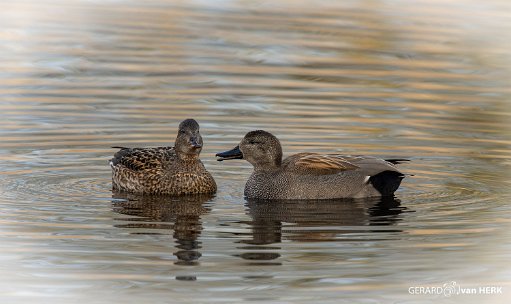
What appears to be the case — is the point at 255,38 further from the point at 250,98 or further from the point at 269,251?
the point at 269,251

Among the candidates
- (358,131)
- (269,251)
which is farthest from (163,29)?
(269,251)

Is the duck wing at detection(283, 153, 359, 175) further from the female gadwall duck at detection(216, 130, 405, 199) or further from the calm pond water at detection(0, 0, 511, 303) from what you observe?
the calm pond water at detection(0, 0, 511, 303)

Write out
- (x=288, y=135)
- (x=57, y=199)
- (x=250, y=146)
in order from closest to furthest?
(x=57, y=199)
(x=250, y=146)
(x=288, y=135)

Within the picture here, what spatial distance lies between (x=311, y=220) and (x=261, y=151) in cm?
184

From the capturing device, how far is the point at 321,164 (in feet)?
49.0

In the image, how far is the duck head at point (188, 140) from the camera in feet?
49.4

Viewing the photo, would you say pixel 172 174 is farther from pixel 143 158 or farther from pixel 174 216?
pixel 174 216

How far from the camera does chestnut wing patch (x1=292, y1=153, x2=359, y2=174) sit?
14.9 m

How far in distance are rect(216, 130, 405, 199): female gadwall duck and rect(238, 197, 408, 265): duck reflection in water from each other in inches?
4.5

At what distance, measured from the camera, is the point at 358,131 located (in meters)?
18.1

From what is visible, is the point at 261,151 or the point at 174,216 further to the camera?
the point at 261,151

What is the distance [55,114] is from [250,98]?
9.41 ft

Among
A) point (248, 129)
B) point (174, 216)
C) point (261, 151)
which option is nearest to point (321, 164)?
point (261, 151)

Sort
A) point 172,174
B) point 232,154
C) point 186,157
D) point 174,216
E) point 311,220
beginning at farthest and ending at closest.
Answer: point 186,157 < point 232,154 < point 172,174 < point 174,216 < point 311,220
